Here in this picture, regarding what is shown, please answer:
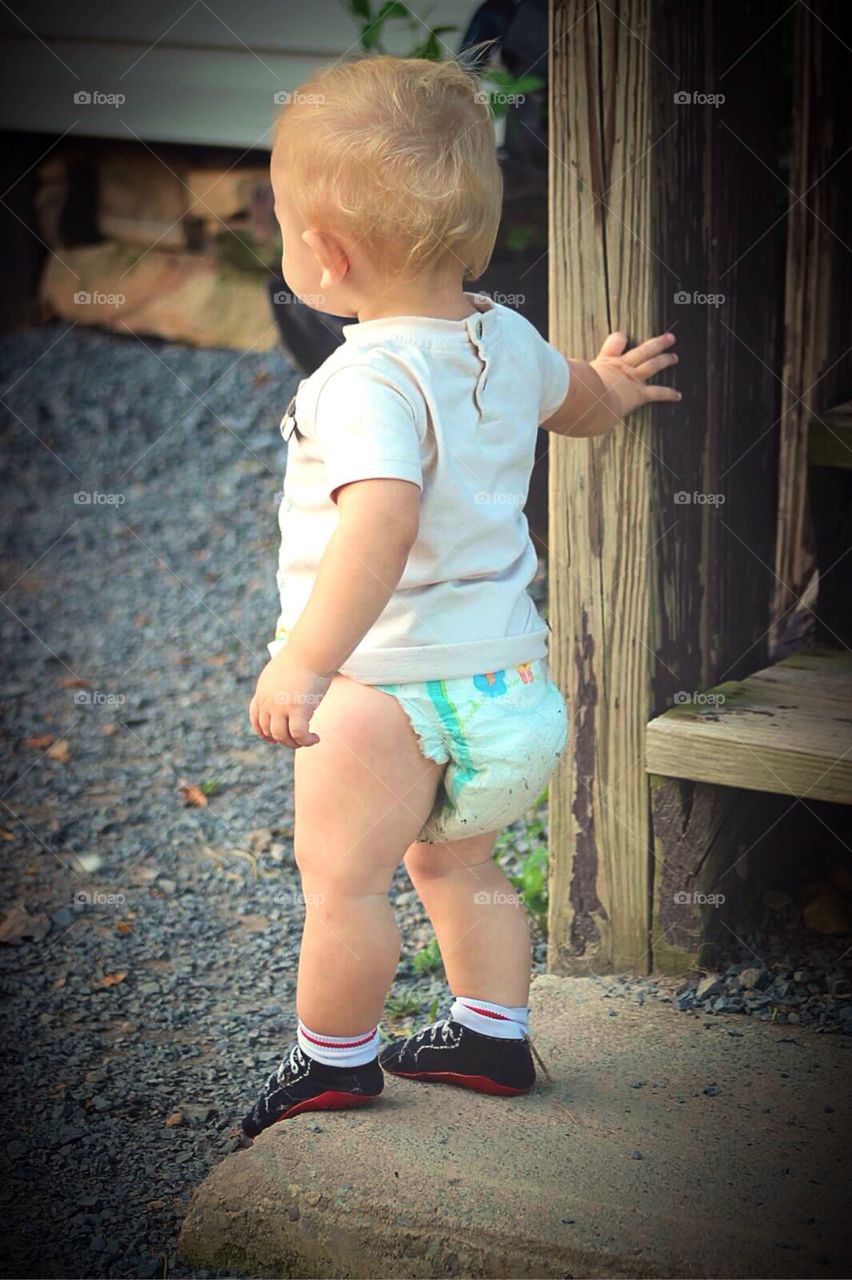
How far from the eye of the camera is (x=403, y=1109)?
211 cm

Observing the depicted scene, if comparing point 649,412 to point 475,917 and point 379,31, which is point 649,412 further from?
point 379,31

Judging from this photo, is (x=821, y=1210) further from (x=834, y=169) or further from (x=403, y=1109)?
(x=834, y=169)

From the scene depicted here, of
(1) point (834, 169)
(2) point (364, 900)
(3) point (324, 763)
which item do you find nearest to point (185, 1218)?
(2) point (364, 900)

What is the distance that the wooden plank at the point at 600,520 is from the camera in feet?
7.33

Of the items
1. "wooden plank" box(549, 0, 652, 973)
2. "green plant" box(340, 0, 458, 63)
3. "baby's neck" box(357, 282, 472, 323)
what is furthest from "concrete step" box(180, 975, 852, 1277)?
"green plant" box(340, 0, 458, 63)

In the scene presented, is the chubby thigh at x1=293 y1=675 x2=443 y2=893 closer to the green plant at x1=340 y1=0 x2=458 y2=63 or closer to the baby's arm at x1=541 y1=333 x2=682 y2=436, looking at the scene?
the baby's arm at x1=541 y1=333 x2=682 y2=436

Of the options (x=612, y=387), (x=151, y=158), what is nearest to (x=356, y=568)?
(x=612, y=387)

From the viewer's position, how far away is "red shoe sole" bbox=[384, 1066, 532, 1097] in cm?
216

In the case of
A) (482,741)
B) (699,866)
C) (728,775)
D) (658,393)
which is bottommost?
(699,866)

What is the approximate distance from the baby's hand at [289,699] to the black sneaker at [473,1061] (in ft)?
2.03

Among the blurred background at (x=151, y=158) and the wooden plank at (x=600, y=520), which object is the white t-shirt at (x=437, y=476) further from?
the blurred background at (x=151, y=158)

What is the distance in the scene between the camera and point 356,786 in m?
1.92


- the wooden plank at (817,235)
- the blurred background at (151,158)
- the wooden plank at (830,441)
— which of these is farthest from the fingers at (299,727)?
the blurred background at (151,158)

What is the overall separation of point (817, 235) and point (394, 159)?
1.23 metres
